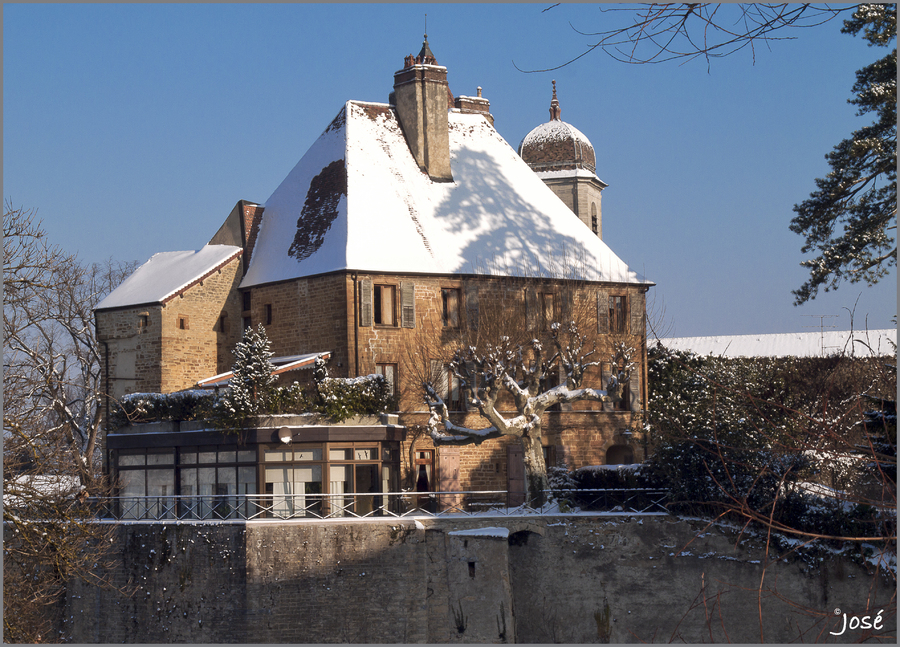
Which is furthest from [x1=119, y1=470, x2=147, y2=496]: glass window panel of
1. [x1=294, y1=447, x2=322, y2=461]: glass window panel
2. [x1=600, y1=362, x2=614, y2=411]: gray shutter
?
[x1=600, y1=362, x2=614, y2=411]: gray shutter

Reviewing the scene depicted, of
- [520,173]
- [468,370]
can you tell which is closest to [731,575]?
[468,370]

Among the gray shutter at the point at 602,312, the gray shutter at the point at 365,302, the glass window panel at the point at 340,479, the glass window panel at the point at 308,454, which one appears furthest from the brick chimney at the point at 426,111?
the glass window panel at the point at 340,479

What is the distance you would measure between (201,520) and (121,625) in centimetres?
288

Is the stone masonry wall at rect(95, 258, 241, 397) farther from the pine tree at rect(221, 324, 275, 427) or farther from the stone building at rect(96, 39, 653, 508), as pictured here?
the pine tree at rect(221, 324, 275, 427)

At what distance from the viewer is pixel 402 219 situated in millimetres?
30844

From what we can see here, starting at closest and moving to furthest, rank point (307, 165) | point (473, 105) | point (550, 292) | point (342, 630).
Answer: 1. point (342, 630)
2. point (550, 292)
3. point (307, 165)
4. point (473, 105)

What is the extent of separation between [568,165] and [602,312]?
12.2 meters

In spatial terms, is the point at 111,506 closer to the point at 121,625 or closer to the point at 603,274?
the point at 121,625

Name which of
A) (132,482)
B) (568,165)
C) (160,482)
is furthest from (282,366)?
(568,165)

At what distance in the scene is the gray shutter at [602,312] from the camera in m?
30.5

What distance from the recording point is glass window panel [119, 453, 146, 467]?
25922 millimetres

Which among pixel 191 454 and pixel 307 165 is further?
pixel 307 165

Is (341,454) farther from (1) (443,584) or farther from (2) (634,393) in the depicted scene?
(2) (634,393)

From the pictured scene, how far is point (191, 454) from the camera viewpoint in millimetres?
25172
